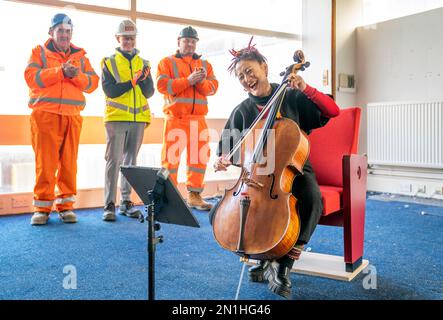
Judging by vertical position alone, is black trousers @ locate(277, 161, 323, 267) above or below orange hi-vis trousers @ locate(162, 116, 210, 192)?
below

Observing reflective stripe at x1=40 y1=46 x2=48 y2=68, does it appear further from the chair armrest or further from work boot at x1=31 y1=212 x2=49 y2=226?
the chair armrest

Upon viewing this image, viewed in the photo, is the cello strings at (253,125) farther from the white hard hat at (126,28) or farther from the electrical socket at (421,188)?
the electrical socket at (421,188)

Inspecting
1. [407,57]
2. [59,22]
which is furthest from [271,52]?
[59,22]

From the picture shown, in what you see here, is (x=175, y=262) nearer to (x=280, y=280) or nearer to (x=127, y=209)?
(x=280, y=280)

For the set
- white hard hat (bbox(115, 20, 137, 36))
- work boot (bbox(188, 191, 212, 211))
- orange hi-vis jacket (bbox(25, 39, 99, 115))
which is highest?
white hard hat (bbox(115, 20, 137, 36))

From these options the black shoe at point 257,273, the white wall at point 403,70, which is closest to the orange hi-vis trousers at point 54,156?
the black shoe at point 257,273

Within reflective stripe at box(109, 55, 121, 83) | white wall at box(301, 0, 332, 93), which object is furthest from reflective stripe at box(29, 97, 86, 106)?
white wall at box(301, 0, 332, 93)

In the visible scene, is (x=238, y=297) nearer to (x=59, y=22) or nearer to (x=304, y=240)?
(x=304, y=240)

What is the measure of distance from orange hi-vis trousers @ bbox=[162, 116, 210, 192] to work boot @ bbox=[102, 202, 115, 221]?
21.3 inches

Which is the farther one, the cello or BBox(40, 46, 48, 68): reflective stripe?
BBox(40, 46, 48, 68): reflective stripe

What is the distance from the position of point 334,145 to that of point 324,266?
24.6 inches

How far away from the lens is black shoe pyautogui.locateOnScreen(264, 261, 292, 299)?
1854mm

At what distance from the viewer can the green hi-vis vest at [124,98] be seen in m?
3.57

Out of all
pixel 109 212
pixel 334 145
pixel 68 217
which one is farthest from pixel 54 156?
pixel 334 145
